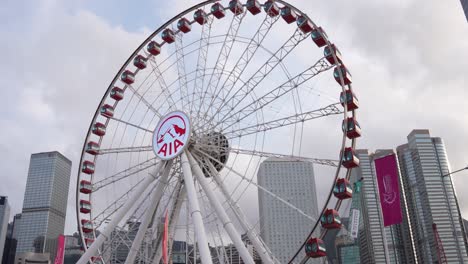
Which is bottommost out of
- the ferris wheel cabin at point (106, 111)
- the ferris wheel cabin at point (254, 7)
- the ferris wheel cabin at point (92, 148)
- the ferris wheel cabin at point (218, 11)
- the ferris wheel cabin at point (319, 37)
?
the ferris wheel cabin at point (92, 148)

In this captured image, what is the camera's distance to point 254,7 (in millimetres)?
32500

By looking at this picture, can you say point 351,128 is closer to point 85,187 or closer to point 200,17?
point 200,17

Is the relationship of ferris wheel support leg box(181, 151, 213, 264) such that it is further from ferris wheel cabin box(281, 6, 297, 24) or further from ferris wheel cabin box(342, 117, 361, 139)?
ferris wheel cabin box(281, 6, 297, 24)

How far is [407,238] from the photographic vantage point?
114 metres

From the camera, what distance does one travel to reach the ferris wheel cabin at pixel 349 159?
26672 millimetres

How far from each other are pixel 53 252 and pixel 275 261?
18271 centimetres

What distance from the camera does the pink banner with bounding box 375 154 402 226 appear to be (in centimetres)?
2683

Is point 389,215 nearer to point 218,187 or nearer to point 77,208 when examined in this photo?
point 218,187

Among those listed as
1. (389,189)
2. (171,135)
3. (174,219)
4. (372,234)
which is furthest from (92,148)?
(372,234)

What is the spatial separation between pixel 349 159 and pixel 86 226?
17188mm

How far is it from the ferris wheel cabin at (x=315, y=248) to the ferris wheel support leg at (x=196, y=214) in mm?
5085

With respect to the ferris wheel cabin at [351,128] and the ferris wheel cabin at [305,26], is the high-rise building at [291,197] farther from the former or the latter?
the ferris wheel cabin at [351,128]

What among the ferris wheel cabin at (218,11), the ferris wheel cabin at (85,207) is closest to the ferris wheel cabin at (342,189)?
the ferris wheel cabin at (218,11)

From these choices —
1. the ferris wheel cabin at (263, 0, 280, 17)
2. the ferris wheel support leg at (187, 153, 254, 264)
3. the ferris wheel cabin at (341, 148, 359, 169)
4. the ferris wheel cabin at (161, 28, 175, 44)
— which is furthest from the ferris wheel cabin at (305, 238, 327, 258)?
the ferris wheel cabin at (161, 28, 175, 44)
